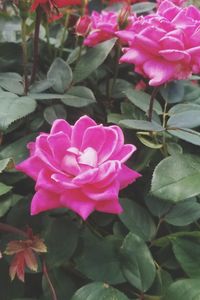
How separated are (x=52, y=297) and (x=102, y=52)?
13.9 inches

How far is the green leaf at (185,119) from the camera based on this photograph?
0.63 meters

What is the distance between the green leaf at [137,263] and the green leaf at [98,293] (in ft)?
0.10

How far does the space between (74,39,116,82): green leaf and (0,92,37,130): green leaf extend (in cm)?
11

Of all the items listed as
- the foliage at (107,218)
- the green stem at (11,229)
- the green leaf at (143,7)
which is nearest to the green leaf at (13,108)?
the foliage at (107,218)

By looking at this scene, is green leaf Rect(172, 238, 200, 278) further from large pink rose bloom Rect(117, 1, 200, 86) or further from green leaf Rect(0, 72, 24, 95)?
green leaf Rect(0, 72, 24, 95)

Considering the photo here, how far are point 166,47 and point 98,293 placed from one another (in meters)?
0.28

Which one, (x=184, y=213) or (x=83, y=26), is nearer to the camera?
(x=184, y=213)

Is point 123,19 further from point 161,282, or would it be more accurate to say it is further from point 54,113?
point 161,282

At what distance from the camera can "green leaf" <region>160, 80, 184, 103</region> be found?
0.75 metres

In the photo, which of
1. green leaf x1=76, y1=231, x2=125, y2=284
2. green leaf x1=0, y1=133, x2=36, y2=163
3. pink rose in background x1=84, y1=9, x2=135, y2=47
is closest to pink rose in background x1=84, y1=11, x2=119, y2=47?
pink rose in background x1=84, y1=9, x2=135, y2=47

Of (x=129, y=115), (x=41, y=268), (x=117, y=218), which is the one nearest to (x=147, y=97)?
(x=129, y=115)

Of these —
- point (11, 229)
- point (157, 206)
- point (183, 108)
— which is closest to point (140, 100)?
point (183, 108)

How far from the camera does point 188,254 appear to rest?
539 mm

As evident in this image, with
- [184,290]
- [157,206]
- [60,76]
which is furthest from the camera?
[60,76]
